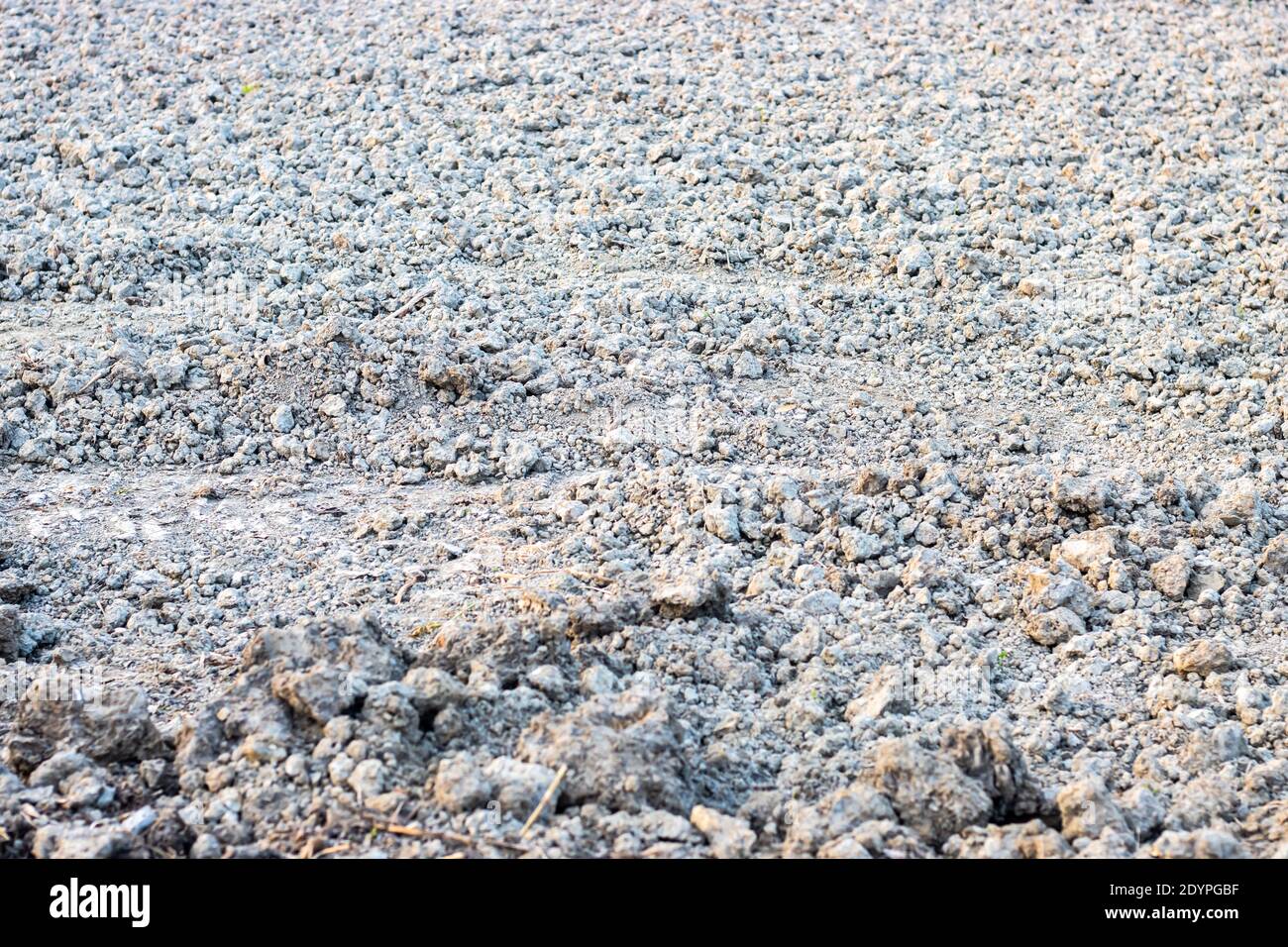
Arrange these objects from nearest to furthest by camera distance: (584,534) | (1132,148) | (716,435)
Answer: (584,534), (716,435), (1132,148)

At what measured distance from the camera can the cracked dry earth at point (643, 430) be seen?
2.49 m

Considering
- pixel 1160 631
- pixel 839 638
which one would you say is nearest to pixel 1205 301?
pixel 1160 631

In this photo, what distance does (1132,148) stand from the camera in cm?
556

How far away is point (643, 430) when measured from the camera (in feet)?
13.0

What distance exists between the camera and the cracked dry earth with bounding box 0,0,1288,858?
2.49m

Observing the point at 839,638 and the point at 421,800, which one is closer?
the point at 421,800

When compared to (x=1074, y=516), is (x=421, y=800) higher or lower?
lower

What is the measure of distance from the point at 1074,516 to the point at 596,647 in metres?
1.44

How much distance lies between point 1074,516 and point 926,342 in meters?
1.16

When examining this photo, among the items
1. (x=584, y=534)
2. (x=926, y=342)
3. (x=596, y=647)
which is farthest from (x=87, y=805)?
Answer: (x=926, y=342)

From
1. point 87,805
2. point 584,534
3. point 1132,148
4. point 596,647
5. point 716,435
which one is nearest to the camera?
point 87,805

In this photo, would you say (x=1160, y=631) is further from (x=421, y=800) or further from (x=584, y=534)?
(x=421, y=800)
